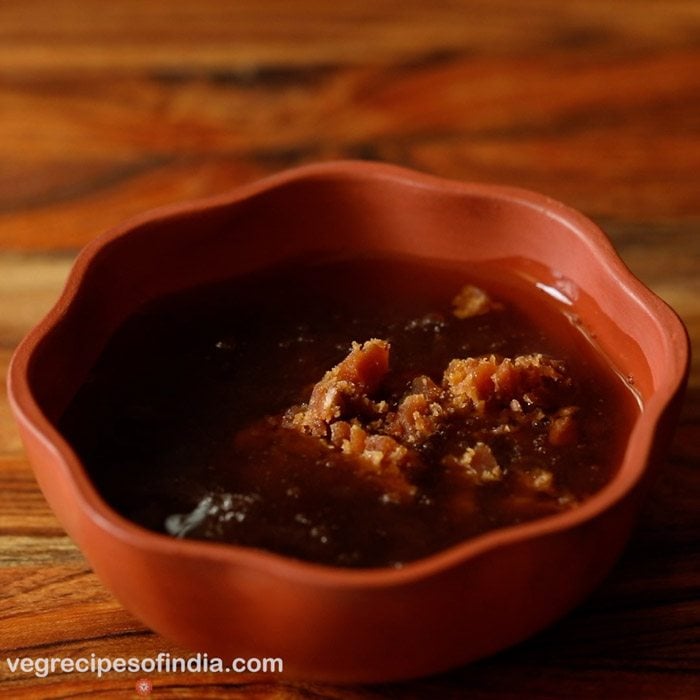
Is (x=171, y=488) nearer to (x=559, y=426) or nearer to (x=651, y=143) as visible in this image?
(x=559, y=426)

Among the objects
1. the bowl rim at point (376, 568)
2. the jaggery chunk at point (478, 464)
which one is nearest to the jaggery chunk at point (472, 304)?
the bowl rim at point (376, 568)

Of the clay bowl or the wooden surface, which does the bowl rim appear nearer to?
the clay bowl

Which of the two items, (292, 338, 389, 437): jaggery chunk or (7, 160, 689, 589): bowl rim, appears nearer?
(7, 160, 689, 589): bowl rim

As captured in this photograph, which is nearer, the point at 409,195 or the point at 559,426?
the point at 559,426

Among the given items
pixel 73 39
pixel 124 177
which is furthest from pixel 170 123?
pixel 73 39

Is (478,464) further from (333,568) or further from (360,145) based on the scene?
(360,145)

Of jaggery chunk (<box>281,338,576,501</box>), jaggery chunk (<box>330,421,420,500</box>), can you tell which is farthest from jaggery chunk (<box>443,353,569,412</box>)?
jaggery chunk (<box>330,421,420,500</box>)

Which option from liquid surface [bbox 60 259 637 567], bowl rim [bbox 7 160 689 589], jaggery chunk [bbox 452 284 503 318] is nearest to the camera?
bowl rim [bbox 7 160 689 589]
